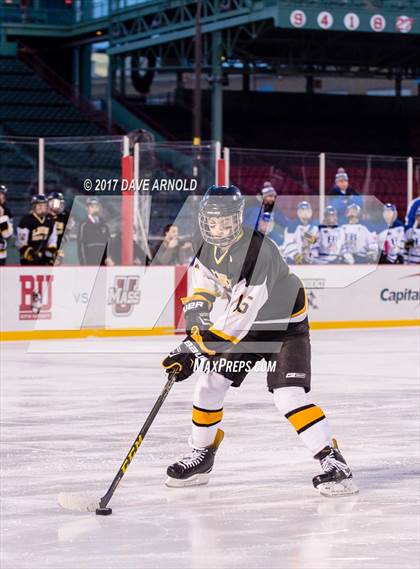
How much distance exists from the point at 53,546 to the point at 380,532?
1.25m

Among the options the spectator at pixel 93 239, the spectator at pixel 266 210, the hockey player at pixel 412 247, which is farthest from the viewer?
the hockey player at pixel 412 247

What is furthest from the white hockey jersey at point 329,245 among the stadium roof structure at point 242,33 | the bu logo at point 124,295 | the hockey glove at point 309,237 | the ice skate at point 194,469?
the stadium roof structure at point 242,33

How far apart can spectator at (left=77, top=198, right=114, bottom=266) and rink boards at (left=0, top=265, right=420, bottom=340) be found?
5.1 inches

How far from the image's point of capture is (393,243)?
18359 mm

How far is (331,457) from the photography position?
20.2 feet

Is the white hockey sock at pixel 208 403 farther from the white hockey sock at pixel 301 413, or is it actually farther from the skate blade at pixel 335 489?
the skate blade at pixel 335 489

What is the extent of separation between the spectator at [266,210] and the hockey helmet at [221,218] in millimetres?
10018

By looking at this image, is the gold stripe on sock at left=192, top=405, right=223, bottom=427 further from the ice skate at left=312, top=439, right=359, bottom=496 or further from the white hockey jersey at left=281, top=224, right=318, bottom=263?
the white hockey jersey at left=281, top=224, right=318, bottom=263

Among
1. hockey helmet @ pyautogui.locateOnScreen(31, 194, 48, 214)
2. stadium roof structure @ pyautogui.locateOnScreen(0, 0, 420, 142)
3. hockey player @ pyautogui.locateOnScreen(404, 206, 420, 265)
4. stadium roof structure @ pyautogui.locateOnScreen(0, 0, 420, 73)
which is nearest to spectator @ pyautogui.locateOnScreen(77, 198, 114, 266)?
hockey helmet @ pyautogui.locateOnScreen(31, 194, 48, 214)

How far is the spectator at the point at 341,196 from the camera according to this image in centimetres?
1722

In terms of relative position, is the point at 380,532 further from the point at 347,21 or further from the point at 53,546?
the point at 347,21

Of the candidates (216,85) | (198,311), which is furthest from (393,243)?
(216,85)

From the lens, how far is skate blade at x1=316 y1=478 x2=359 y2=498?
6.06 metres

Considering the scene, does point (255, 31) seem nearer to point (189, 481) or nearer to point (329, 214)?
Answer: point (329, 214)
